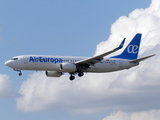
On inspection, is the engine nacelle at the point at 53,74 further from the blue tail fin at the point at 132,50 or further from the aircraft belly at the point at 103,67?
the blue tail fin at the point at 132,50

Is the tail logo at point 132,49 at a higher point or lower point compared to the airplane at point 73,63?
higher

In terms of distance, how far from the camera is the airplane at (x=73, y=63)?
279 feet

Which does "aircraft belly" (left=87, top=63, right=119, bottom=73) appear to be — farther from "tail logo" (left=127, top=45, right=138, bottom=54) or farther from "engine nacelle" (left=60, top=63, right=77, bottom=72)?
"tail logo" (left=127, top=45, right=138, bottom=54)

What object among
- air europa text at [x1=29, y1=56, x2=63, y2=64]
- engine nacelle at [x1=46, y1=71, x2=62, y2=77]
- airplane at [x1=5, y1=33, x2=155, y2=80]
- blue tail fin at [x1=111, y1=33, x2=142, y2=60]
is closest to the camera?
airplane at [x1=5, y1=33, x2=155, y2=80]

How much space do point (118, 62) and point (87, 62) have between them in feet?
26.1

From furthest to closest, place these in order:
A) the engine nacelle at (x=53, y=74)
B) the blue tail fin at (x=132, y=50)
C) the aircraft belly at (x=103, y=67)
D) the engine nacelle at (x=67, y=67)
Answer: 1. the blue tail fin at (x=132, y=50)
2. the engine nacelle at (x=53, y=74)
3. the aircraft belly at (x=103, y=67)
4. the engine nacelle at (x=67, y=67)

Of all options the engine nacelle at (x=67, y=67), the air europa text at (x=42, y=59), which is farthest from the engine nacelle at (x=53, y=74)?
the engine nacelle at (x=67, y=67)

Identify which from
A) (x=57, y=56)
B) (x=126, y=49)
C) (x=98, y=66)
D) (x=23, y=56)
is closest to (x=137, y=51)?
(x=126, y=49)

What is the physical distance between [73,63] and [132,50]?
15741mm

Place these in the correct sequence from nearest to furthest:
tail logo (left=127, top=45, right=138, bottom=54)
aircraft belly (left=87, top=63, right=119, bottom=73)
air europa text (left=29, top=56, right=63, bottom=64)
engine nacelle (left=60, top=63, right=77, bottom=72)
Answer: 1. air europa text (left=29, top=56, right=63, bottom=64)
2. engine nacelle (left=60, top=63, right=77, bottom=72)
3. aircraft belly (left=87, top=63, right=119, bottom=73)
4. tail logo (left=127, top=45, right=138, bottom=54)

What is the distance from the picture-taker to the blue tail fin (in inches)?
3769

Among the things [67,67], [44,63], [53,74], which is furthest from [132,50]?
[44,63]

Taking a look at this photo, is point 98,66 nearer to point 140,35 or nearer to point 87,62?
point 87,62

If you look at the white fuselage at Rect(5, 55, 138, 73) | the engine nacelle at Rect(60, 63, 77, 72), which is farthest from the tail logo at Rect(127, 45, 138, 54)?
the engine nacelle at Rect(60, 63, 77, 72)
